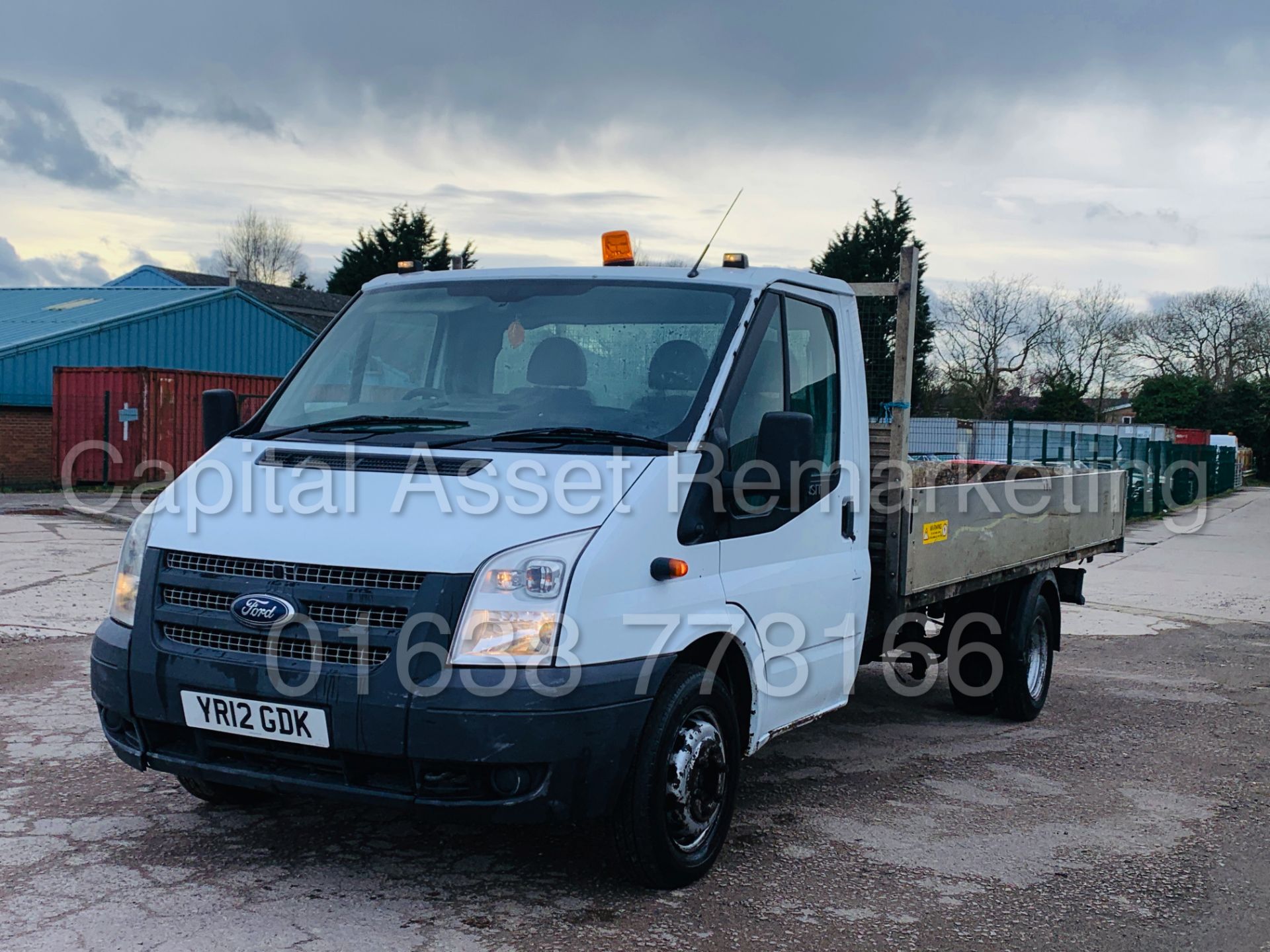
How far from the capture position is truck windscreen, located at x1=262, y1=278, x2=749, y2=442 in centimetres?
466

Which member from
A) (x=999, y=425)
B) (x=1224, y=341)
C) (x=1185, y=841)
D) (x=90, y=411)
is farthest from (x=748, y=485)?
(x=1224, y=341)

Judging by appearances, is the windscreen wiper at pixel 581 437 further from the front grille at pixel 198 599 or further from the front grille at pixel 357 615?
the front grille at pixel 198 599

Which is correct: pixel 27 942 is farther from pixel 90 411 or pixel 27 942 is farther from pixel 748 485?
pixel 90 411

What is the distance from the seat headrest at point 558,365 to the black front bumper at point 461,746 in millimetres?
1190

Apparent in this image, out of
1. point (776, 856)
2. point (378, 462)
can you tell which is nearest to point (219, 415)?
point (378, 462)

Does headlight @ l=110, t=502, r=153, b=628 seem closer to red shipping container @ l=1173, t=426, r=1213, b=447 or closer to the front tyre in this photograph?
the front tyre

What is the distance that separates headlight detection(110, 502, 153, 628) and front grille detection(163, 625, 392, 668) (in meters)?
0.24

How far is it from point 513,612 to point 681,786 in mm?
954

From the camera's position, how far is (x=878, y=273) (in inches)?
619

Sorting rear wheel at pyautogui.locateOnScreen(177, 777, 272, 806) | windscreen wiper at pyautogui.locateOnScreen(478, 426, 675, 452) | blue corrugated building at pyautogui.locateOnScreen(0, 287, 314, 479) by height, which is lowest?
rear wheel at pyautogui.locateOnScreen(177, 777, 272, 806)

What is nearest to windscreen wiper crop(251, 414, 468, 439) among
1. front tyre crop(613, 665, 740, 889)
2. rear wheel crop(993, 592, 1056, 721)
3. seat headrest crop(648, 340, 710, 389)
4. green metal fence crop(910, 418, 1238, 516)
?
seat headrest crop(648, 340, 710, 389)

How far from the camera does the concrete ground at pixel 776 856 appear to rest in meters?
4.09

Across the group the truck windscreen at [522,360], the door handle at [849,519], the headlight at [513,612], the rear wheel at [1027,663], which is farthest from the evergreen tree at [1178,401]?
the headlight at [513,612]

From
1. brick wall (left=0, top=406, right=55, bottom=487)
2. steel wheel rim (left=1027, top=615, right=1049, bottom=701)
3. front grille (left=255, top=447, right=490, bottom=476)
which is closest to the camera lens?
front grille (left=255, top=447, right=490, bottom=476)
